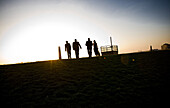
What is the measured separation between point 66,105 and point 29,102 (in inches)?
50.2

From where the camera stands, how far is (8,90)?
4.49 meters

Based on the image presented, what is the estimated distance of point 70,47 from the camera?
13.2m

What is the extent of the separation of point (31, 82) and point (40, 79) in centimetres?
44

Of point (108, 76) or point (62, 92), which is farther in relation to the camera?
point (108, 76)

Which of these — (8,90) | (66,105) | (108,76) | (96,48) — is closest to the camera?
(66,105)

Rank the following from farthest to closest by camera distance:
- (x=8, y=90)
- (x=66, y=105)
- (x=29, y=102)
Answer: (x=8, y=90) → (x=29, y=102) → (x=66, y=105)

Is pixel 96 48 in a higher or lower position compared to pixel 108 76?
higher

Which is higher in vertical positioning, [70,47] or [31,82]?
[70,47]

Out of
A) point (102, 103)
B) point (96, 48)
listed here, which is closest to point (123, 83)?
point (102, 103)

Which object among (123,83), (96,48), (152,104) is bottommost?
(152,104)

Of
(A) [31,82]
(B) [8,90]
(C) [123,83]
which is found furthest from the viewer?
(A) [31,82]

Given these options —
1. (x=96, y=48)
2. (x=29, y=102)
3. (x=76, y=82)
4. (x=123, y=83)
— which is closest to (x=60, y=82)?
(x=76, y=82)

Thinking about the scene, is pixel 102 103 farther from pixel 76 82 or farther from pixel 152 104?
pixel 76 82

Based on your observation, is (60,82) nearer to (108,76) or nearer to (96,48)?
(108,76)
